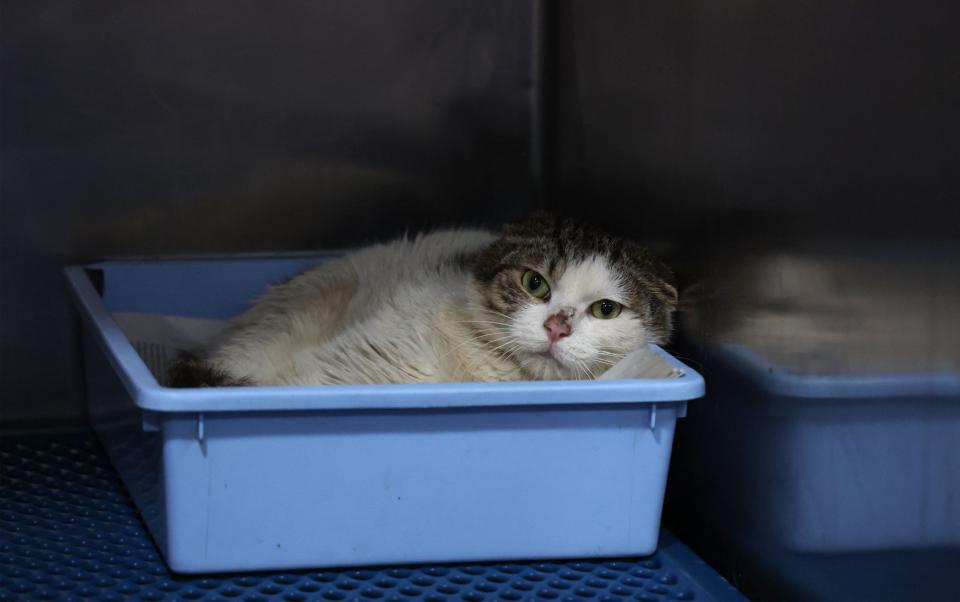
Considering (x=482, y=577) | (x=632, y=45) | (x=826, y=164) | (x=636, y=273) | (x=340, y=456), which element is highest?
(x=632, y=45)

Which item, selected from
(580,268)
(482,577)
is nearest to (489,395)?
(482,577)

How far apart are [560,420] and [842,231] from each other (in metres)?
0.39

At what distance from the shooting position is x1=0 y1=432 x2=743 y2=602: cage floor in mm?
1297

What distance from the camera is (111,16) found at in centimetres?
194

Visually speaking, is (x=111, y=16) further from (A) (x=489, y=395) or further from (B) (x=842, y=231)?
(B) (x=842, y=231)

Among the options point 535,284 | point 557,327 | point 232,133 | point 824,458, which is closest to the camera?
point 824,458

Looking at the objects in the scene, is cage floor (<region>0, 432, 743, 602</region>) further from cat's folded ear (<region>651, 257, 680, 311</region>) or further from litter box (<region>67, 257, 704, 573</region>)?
cat's folded ear (<region>651, 257, 680, 311</region>)

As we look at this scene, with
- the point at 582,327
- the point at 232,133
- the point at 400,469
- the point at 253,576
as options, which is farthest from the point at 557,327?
the point at 232,133

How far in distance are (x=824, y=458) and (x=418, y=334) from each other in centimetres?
62

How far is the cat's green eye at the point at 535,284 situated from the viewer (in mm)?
1641

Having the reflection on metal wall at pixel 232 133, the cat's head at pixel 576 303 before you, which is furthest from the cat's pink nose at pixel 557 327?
the reflection on metal wall at pixel 232 133

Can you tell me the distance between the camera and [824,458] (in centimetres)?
125

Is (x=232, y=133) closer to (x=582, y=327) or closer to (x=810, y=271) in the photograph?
(x=582, y=327)

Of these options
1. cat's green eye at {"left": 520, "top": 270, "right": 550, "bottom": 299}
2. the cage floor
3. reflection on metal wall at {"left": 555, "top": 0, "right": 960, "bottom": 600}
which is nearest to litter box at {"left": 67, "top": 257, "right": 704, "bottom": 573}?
the cage floor
